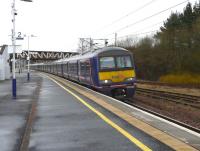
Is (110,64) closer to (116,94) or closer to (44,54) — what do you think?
(116,94)

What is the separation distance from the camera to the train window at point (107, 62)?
25141mm

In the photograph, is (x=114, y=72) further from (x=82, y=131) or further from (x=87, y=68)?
(x=82, y=131)

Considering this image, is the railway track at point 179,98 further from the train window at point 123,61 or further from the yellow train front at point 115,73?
the train window at point 123,61

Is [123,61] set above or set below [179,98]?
above

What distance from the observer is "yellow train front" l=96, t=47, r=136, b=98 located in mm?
24859

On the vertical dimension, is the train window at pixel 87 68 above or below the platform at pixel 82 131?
above

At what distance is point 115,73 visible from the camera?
24.9 meters

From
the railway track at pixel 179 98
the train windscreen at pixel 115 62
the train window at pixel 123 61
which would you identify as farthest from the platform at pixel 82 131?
the railway track at pixel 179 98

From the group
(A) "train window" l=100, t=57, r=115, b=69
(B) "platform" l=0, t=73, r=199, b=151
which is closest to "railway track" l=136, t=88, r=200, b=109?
(A) "train window" l=100, t=57, r=115, b=69

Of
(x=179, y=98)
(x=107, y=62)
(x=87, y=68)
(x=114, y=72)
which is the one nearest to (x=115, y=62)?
(x=107, y=62)

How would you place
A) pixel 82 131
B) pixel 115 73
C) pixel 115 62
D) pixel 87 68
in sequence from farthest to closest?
pixel 87 68 → pixel 115 62 → pixel 115 73 → pixel 82 131

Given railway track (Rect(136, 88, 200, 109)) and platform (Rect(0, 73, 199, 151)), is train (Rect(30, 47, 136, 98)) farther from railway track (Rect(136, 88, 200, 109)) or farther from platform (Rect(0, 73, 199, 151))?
platform (Rect(0, 73, 199, 151))

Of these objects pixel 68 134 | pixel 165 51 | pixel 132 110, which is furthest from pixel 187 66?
pixel 68 134

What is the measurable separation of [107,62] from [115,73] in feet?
2.73
